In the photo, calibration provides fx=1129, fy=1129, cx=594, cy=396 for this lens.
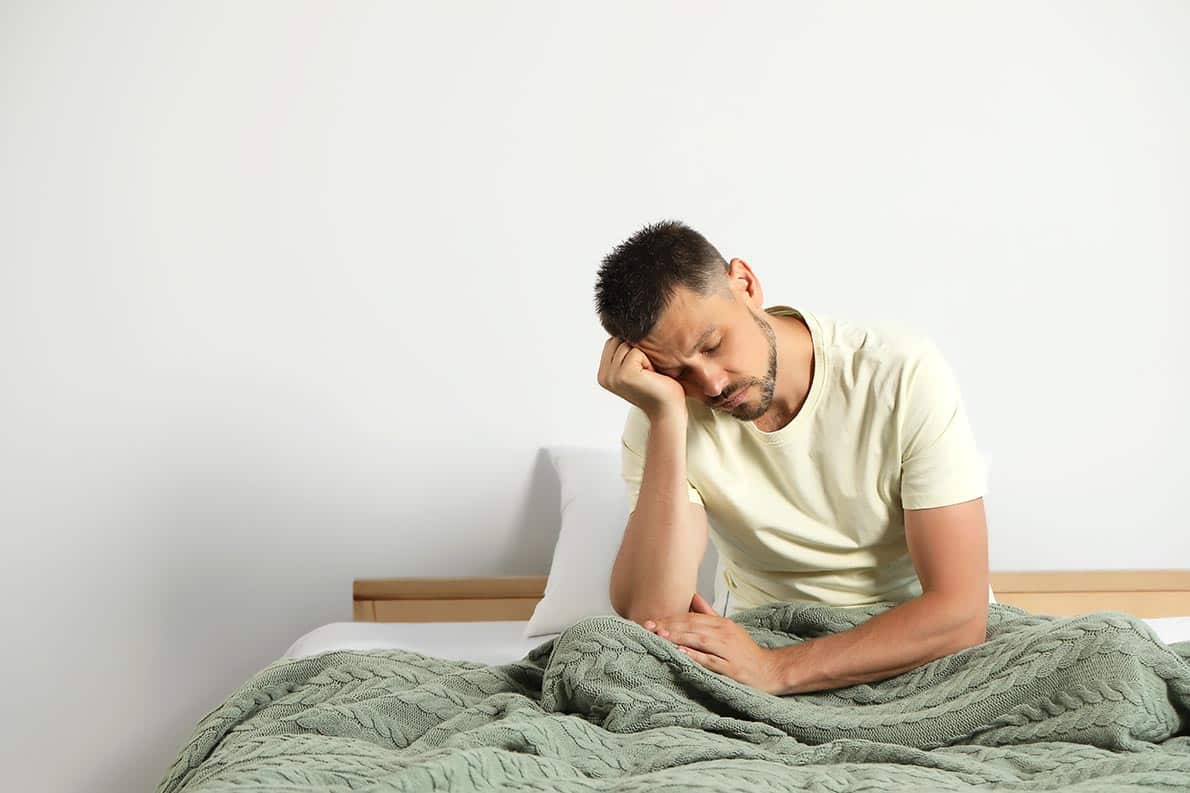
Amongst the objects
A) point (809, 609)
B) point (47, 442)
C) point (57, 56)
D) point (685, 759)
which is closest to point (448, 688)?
point (685, 759)

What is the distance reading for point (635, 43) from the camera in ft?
8.89

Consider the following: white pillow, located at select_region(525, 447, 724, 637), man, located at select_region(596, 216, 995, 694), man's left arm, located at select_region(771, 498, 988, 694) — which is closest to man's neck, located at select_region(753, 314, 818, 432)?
man, located at select_region(596, 216, 995, 694)

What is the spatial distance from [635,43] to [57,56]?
1359 millimetres

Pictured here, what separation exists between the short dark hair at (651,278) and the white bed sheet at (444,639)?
2.43 ft

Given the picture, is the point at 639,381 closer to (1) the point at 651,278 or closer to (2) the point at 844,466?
(1) the point at 651,278

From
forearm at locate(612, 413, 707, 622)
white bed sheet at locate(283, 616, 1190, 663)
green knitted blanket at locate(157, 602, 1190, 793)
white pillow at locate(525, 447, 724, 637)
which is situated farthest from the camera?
white pillow at locate(525, 447, 724, 637)

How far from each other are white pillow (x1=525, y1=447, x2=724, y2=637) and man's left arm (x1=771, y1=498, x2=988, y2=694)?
60cm

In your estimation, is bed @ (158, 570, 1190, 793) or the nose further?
the nose

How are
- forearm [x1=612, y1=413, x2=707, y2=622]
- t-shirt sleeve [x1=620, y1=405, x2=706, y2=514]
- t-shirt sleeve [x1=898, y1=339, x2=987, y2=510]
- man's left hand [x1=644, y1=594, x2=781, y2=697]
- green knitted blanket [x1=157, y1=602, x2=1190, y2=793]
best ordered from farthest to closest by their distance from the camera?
1. t-shirt sleeve [x1=620, y1=405, x2=706, y2=514]
2. forearm [x1=612, y1=413, x2=707, y2=622]
3. t-shirt sleeve [x1=898, y1=339, x2=987, y2=510]
4. man's left hand [x1=644, y1=594, x2=781, y2=697]
5. green knitted blanket [x1=157, y1=602, x2=1190, y2=793]

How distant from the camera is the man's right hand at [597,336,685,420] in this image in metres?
1.72

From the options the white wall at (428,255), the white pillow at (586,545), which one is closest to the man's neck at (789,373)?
the white pillow at (586,545)

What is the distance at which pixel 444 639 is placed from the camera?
2227 millimetres

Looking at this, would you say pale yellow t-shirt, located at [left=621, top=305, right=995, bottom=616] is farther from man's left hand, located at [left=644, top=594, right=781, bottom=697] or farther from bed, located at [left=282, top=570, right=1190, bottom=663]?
bed, located at [left=282, top=570, right=1190, bottom=663]

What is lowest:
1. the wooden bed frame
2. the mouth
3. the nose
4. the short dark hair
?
the wooden bed frame
